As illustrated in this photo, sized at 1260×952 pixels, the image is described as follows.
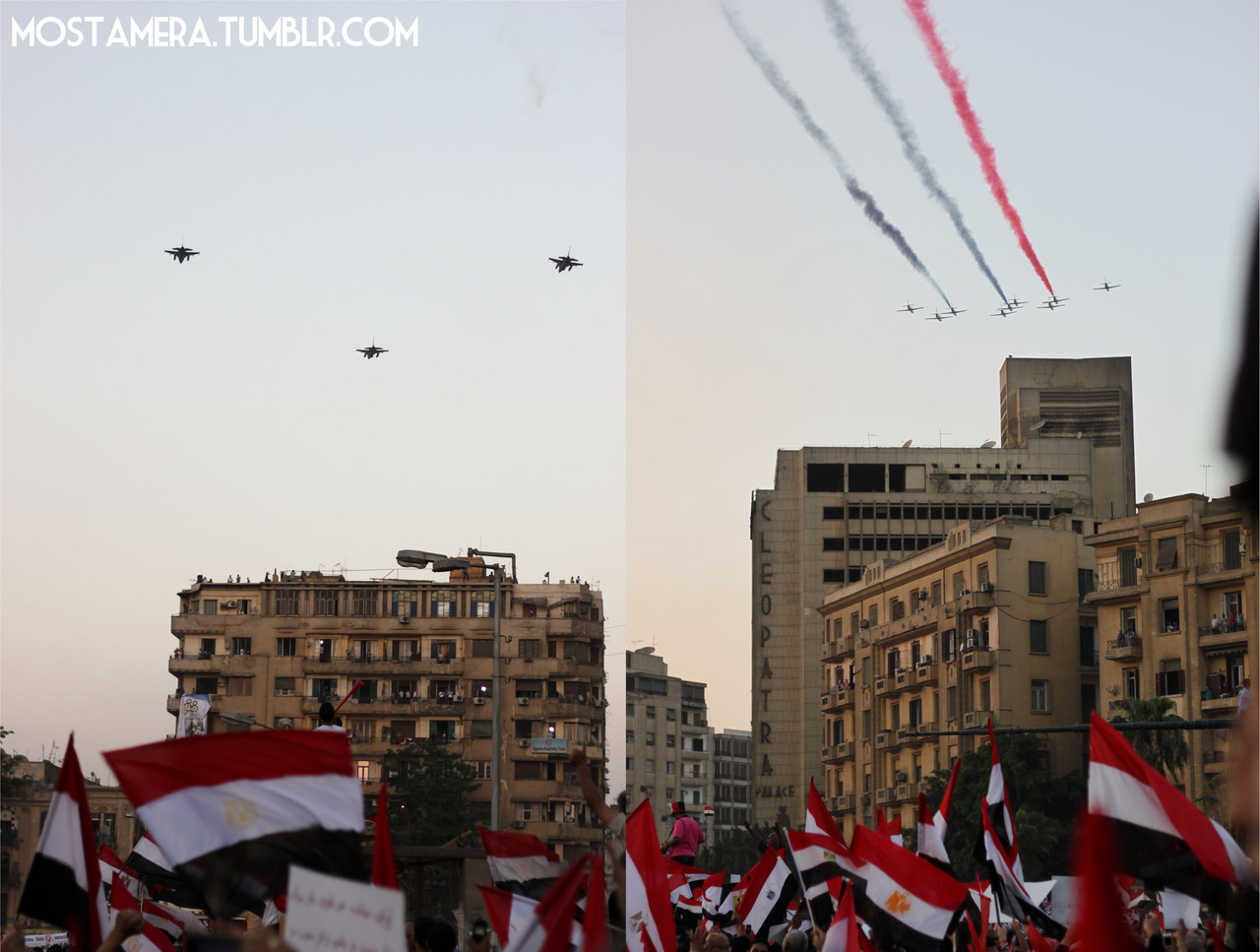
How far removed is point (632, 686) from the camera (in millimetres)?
138500

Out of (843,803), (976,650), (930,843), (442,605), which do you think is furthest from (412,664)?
(930,843)

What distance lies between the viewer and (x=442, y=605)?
95.5m

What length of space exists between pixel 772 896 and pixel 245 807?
1189cm

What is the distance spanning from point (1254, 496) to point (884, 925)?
814 cm

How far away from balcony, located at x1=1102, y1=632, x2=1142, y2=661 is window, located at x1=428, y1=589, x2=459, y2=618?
43879 mm

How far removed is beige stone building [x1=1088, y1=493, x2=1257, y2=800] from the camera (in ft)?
188

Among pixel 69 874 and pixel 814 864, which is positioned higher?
pixel 69 874

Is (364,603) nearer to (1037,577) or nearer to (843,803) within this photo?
(843,803)

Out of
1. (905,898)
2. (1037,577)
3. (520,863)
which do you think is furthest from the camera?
(1037,577)

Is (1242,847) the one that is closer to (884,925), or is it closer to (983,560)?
(884,925)

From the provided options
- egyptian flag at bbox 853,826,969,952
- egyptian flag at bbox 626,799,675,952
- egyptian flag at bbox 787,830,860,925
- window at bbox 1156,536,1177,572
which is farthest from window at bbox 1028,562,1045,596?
egyptian flag at bbox 853,826,969,952

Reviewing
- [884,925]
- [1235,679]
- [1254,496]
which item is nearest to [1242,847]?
[1254,496]

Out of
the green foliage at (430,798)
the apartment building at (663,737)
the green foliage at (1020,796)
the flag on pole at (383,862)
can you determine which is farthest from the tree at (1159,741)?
the apartment building at (663,737)

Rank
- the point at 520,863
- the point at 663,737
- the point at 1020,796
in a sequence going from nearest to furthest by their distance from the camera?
the point at 520,863
the point at 1020,796
the point at 663,737
